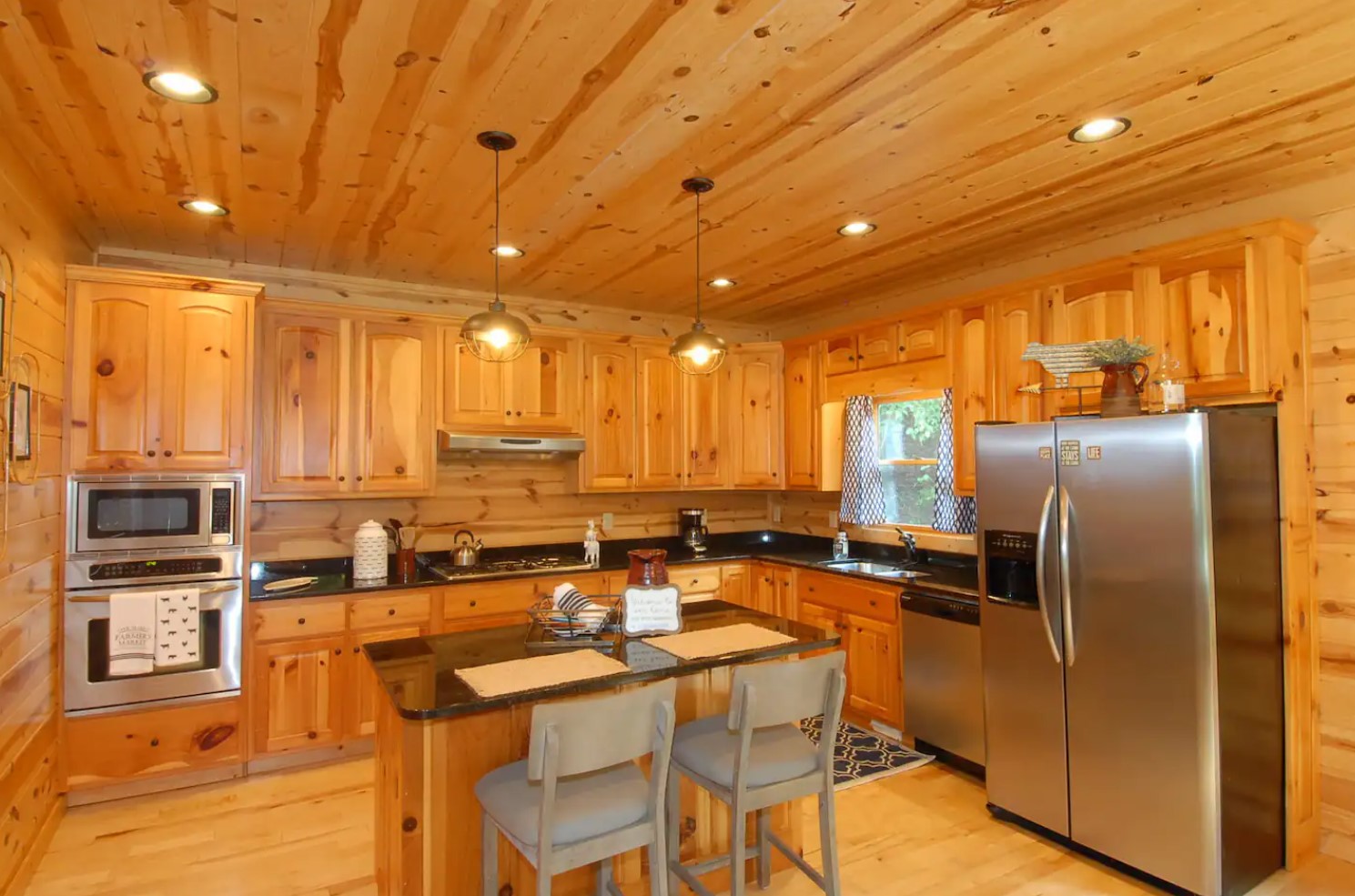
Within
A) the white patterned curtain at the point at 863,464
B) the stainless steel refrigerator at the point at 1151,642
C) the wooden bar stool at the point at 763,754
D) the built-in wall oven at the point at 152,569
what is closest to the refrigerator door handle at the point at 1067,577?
the stainless steel refrigerator at the point at 1151,642

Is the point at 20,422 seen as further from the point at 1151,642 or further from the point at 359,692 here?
the point at 1151,642

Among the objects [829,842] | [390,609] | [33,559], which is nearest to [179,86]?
[33,559]

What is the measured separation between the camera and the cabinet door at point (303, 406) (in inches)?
149

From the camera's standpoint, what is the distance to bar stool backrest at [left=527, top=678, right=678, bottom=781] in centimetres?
171

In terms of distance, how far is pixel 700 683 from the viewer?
2.55 m

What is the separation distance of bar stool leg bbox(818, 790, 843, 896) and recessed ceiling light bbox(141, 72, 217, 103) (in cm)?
274

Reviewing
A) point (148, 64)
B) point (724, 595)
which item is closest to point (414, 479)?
point (724, 595)

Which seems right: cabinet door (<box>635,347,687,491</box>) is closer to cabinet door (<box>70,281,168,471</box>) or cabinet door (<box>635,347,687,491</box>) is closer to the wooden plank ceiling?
the wooden plank ceiling

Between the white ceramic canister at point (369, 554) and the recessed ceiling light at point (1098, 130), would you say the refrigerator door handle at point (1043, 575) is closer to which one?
the recessed ceiling light at point (1098, 130)

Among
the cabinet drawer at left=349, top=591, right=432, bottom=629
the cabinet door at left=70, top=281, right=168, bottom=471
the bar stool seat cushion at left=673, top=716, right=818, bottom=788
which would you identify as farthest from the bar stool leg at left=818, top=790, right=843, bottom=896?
the cabinet door at left=70, top=281, right=168, bottom=471

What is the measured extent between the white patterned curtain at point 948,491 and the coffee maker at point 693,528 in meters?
1.65

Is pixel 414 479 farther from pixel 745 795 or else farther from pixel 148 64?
pixel 745 795

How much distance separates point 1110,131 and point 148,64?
2883 mm

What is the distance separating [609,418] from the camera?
15.6ft
